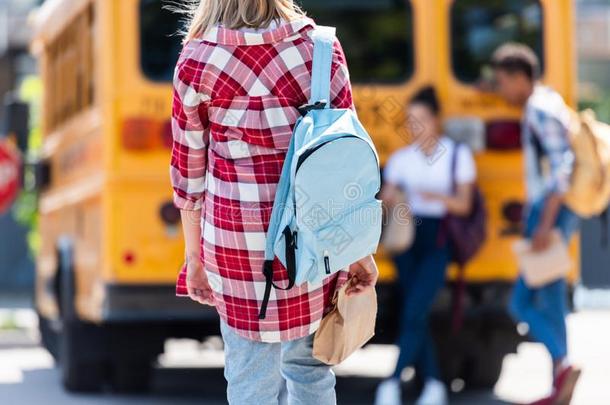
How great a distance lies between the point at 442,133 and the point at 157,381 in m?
3.24

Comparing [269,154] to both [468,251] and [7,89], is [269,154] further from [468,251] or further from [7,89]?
[7,89]

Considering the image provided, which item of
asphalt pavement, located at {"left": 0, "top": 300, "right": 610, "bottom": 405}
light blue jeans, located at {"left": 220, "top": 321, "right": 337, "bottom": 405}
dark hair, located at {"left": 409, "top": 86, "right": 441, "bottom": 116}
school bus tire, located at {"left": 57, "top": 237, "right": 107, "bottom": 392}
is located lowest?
asphalt pavement, located at {"left": 0, "top": 300, "right": 610, "bottom": 405}

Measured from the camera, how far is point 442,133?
26.5ft

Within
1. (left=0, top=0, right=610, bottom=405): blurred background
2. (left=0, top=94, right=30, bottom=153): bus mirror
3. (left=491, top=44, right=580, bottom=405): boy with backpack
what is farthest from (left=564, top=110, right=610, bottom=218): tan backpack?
(left=0, top=94, right=30, bottom=153): bus mirror

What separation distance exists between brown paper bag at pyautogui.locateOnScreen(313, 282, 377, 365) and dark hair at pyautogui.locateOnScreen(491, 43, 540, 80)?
387cm

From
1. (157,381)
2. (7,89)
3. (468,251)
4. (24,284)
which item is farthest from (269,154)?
(7,89)

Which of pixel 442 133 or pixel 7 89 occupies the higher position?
pixel 7 89

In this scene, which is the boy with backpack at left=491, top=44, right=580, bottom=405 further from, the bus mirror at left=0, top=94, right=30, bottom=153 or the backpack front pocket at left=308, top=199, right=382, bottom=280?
the bus mirror at left=0, top=94, right=30, bottom=153

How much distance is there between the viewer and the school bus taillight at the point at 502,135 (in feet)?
26.9

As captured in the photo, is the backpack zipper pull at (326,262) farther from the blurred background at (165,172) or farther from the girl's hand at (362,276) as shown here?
the blurred background at (165,172)

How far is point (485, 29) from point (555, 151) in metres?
1.30

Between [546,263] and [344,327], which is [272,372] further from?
[546,263]

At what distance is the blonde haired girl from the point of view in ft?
12.8

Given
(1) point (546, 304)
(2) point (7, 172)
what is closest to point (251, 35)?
(1) point (546, 304)
